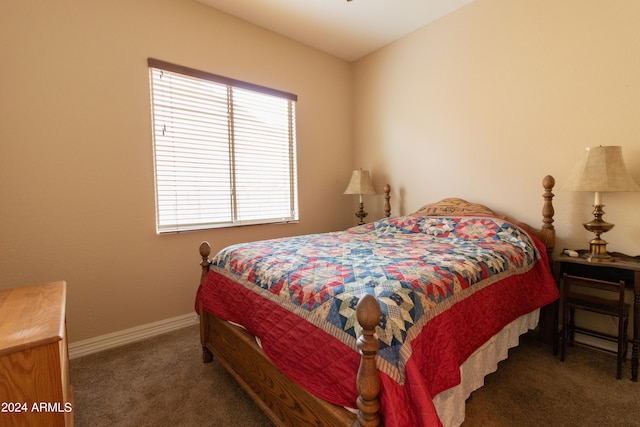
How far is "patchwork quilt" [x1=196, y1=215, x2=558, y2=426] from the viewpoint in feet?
3.06

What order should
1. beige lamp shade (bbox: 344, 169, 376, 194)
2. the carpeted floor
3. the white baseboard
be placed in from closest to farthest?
the carpeted floor, the white baseboard, beige lamp shade (bbox: 344, 169, 376, 194)

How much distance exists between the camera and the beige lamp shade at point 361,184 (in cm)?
332

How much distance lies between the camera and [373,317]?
2.69 ft

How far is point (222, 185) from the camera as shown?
278 cm

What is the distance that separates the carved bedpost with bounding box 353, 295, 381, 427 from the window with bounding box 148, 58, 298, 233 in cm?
218

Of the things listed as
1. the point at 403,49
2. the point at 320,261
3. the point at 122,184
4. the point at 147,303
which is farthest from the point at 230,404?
the point at 403,49

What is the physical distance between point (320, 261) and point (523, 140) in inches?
81.6

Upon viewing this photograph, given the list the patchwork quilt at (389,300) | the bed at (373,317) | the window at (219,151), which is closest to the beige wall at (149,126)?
the window at (219,151)

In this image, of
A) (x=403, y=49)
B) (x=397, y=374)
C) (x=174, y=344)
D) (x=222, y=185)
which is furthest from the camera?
(x=403, y=49)

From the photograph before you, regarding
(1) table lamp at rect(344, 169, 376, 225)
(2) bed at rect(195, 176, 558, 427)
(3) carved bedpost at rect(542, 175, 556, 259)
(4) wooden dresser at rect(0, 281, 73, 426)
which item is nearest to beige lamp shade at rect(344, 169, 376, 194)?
(1) table lamp at rect(344, 169, 376, 225)

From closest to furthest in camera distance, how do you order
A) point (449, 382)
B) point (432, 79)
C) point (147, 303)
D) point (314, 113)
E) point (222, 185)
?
point (449, 382) → point (147, 303) → point (222, 185) → point (432, 79) → point (314, 113)

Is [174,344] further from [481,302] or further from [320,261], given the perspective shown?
[481,302]

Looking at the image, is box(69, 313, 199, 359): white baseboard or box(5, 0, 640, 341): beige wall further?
box(69, 313, 199, 359): white baseboard

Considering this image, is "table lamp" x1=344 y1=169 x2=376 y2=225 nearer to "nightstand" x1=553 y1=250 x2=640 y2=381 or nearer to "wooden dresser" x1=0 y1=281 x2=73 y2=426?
"nightstand" x1=553 y1=250 x2=640 y2=381
